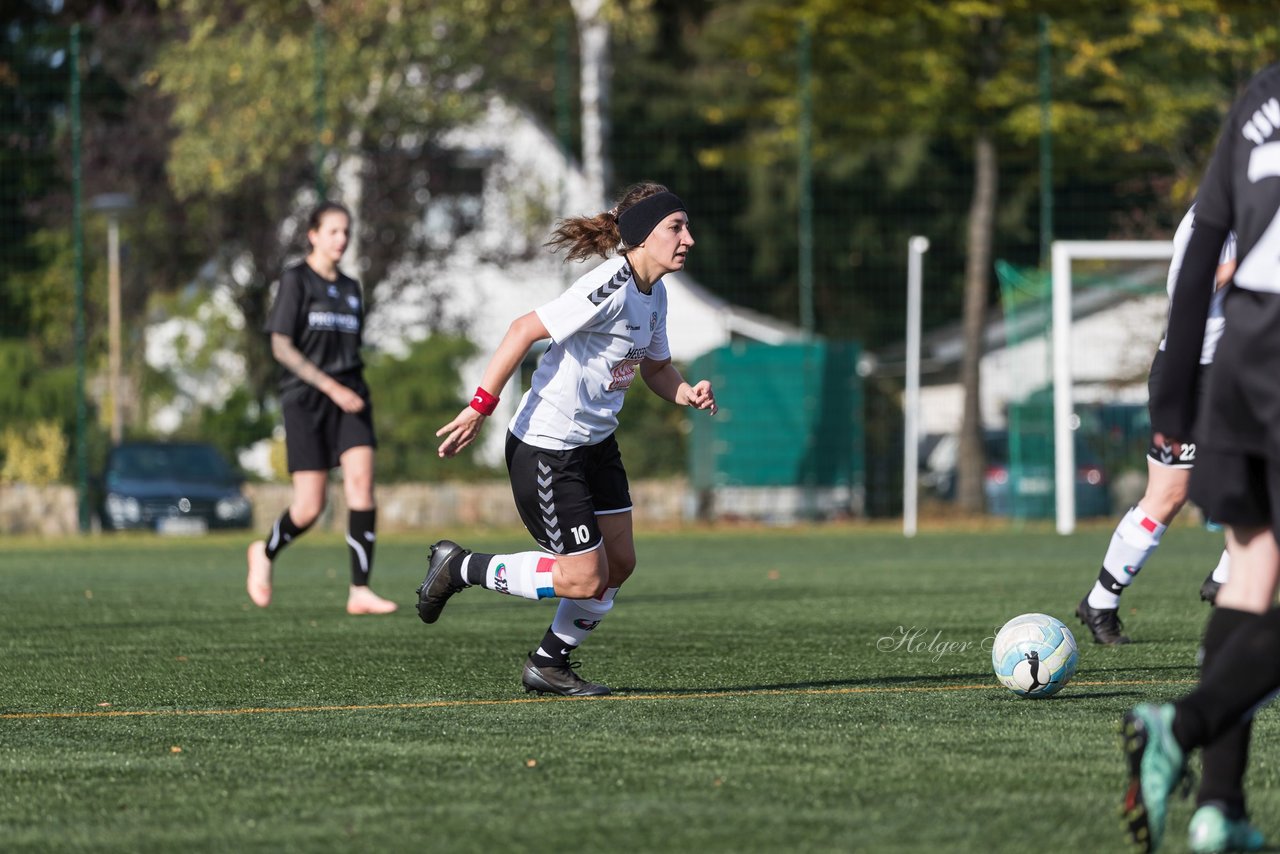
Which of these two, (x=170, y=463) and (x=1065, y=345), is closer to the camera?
(x=1065, y=345)

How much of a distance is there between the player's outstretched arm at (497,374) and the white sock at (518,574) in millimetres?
585

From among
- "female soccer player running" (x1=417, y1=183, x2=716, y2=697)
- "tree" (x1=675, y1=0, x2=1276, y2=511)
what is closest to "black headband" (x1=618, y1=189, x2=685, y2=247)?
"female soccer player running" (x1=417, y1=183, x2=716, y2=697)

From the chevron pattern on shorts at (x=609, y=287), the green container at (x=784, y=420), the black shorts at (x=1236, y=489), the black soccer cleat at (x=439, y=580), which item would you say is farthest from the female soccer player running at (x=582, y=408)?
the green container at (x=784, y=420)

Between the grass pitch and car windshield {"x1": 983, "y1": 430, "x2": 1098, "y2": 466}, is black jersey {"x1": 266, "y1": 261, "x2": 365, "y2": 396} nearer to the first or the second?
the grass pitch

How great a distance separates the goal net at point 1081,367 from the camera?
19875 millimetres

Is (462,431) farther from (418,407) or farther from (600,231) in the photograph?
(418,407)

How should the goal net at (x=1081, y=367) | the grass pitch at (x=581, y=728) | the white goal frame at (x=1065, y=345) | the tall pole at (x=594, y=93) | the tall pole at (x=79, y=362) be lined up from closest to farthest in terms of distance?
1. the grass pitch at (x=581, y=728)
2. the white goal frame at (x=1065, y=345)
3. the goal net at (x=1081, y=367)
4. the tall pole at (x=79, y=362)
5. the tall pole at (x=594, y=93)

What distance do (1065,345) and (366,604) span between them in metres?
10.7

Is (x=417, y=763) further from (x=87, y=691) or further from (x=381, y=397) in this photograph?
(x=381, y=397)

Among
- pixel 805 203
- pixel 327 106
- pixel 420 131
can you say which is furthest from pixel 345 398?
pixel 420 131

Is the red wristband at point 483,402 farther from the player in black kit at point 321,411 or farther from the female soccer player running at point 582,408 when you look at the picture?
the player in black kit at point 321,411

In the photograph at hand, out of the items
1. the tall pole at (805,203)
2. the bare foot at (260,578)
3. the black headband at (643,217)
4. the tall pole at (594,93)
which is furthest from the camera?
the tall pole at (594,93)

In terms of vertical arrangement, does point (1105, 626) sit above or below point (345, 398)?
below

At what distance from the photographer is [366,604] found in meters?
10.3
